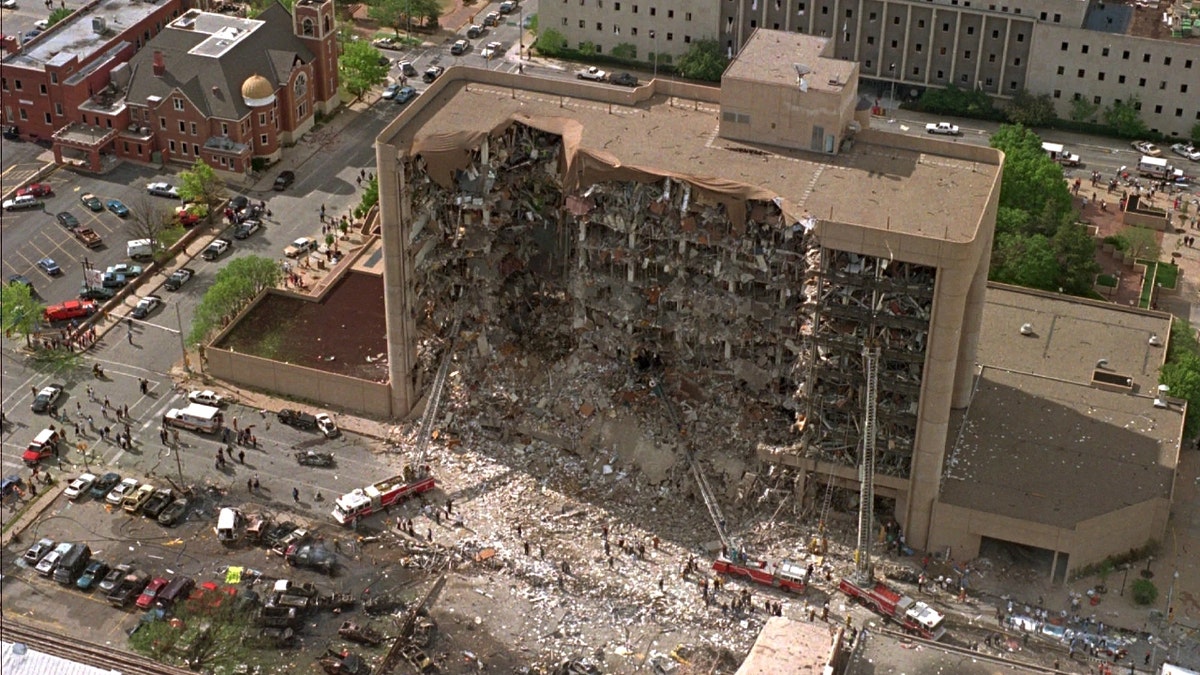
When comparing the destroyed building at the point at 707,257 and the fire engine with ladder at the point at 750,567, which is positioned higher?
the destroyed building at the point at 707,257

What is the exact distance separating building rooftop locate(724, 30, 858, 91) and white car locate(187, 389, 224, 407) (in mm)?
48814

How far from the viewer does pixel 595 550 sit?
396 feet

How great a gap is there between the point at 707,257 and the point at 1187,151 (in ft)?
271

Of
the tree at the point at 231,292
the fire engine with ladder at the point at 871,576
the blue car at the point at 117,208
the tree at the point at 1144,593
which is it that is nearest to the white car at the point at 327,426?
the tree at the point at 231,292

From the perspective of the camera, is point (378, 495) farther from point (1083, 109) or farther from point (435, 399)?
point (1083, 109)

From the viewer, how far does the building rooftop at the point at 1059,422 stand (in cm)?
→ 11962

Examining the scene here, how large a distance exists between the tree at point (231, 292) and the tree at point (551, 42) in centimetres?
6090

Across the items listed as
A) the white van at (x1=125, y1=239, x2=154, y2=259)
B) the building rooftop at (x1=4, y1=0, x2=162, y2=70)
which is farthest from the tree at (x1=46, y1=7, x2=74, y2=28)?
the white van at (x1=125, y1=239, x2=154, y2=259)

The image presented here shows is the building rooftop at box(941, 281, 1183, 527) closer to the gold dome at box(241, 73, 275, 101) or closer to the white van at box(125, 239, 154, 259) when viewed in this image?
the white van at box(125, 239, 154, 259)

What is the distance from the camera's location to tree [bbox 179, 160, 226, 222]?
535ft

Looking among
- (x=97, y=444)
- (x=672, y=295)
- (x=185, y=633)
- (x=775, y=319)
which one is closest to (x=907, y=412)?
(x=775, y=319)

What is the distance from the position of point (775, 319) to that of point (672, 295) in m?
7.86

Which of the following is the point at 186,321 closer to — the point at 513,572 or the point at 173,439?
the point at 173,439

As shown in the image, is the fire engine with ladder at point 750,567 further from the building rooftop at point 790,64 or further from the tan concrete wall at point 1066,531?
the building rooftop at point 790,64
